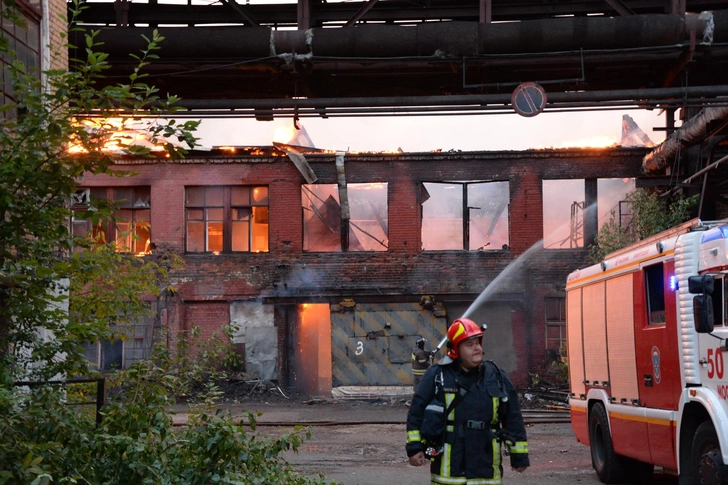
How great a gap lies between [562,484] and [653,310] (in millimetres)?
2907

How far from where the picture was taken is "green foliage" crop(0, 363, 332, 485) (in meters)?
5.79

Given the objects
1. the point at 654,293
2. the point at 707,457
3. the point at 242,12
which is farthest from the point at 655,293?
the point at 242,12

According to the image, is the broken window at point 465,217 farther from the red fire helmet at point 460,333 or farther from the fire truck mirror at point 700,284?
the red fire helmet at point 460,333

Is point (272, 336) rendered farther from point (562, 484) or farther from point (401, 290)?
point (562, 484)

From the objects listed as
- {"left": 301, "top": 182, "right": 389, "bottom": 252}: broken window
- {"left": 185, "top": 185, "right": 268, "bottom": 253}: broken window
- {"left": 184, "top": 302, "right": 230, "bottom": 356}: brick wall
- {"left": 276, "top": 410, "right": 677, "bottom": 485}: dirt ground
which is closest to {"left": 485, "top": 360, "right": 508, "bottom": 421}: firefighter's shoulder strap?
{"left": 276, "top": 410, "right": 677, "bottom": 485}: dirt ground

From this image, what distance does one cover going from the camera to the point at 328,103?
48.6 ft

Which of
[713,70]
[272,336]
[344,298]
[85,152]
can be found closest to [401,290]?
[344,298]

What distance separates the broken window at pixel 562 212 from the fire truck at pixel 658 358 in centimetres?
1442

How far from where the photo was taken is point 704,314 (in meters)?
7.97

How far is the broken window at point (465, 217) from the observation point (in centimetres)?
2755

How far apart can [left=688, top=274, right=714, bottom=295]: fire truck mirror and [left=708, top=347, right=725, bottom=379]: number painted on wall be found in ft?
1.81

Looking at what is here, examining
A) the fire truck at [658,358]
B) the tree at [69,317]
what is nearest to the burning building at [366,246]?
the fire truck at [658,358]

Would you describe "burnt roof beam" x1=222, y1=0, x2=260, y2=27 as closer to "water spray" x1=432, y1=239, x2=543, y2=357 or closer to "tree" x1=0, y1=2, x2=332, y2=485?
"tree" x1=0, y1=2, x2=332, y2=485

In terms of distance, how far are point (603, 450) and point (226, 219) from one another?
1802 cm
